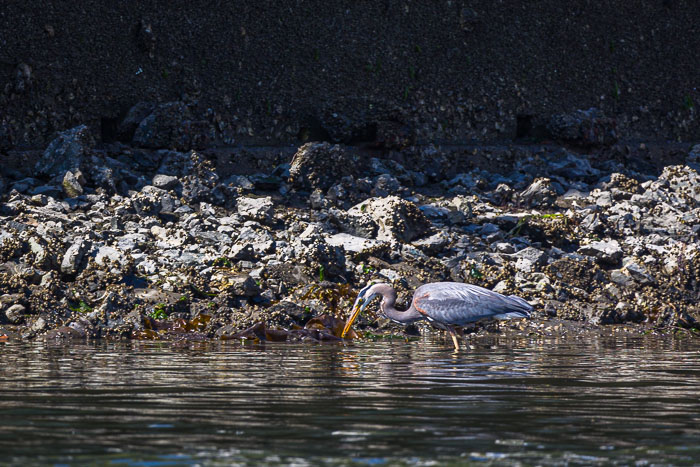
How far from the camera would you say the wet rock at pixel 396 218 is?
46.5ft

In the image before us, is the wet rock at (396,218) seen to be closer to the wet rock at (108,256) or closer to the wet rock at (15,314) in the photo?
the wet rock at (108,256)

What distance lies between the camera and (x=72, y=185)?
590 inches

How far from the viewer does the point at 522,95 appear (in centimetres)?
2164

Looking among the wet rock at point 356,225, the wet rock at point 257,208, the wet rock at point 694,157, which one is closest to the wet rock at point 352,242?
the wet rock at point 356,225

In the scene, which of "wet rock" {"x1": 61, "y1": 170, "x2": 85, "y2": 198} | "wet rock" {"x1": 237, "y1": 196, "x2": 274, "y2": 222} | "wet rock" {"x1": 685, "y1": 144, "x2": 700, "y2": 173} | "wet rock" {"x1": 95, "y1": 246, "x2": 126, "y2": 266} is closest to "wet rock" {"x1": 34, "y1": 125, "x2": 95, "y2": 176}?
"wet rock" {"x1": 61, "y1": 170, "x2": 85, "y2": 198}

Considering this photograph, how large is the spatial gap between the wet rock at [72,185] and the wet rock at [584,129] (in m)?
9.35

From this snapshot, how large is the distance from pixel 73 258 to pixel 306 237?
2727 millimetres

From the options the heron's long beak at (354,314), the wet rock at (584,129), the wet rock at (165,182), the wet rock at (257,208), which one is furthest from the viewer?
the wet rock at (584,129)

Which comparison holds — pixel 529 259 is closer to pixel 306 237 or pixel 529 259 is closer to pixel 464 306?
pixel 306 237

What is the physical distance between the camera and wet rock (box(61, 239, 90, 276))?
40.1ft

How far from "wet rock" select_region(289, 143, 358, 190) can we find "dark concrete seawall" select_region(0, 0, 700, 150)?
71.3 inches

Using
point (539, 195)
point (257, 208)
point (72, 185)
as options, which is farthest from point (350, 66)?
point (72, 185)

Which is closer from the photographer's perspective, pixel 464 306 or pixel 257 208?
pixel 464 306

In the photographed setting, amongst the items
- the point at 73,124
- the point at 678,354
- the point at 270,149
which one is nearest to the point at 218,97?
the point at 270,149
